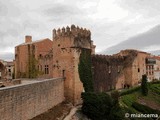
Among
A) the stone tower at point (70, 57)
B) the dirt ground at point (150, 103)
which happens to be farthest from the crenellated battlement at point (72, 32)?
the dirt ground at point (150, 103)

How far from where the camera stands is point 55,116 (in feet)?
78.7

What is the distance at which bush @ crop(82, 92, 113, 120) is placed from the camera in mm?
27375

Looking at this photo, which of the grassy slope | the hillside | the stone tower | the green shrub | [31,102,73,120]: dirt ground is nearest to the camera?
[31,102,73,120]: dirt ground

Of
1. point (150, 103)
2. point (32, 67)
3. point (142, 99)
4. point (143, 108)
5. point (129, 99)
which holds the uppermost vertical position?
point (32, 67)

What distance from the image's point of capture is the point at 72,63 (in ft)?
96.9

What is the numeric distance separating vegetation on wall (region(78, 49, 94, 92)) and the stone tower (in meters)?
0.54

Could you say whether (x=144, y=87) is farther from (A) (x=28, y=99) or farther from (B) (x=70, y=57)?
(A) (x=28, y=99)

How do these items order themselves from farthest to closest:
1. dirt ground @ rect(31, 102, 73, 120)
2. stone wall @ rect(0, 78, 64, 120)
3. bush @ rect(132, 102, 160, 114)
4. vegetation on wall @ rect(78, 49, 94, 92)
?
bush @ rect(132, 102, 160, 114), vegetation on wall @ rect(78, 49, 94, 92), dirt ground @ rect(31, 102, 73, 120), stone wall @ rect(0, 78, 64, 120)

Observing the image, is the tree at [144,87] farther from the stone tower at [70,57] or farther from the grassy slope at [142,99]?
the stone tower at [70,57]

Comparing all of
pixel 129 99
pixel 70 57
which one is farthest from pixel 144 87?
pixel 70 57

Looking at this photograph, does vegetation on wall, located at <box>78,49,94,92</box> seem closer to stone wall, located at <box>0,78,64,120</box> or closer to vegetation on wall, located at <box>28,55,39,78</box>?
stone wall, located at <box>0,78,64,120</box>

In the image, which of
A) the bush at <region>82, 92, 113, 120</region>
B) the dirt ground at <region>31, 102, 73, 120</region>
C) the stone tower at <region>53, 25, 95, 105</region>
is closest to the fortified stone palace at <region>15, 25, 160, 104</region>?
the stone tower at <region>53, 25, 95, 105</region>

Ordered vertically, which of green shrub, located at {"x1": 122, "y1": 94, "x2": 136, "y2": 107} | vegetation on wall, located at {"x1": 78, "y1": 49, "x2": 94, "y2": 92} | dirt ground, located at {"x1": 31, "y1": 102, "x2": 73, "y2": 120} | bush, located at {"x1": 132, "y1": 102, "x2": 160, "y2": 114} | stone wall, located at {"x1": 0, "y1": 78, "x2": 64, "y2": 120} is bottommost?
bush, located at {"x1": 132, "y1": 102, "x2": 160, "y2": 114}

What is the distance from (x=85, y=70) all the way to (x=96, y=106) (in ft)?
16.6
